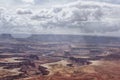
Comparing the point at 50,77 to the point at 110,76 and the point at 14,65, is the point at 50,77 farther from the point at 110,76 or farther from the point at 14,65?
the point at 14,65

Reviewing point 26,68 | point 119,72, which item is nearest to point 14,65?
point 26,68

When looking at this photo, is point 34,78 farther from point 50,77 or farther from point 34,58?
point 34,58

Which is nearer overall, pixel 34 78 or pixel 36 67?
pixel 34 78

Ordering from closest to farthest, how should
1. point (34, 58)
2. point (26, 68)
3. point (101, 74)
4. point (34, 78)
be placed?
1. point (34, 78)
2. point (101, 74)
3. point (26, 68)
4. point (34, 58)

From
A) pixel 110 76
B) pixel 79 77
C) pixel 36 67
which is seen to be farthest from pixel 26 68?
pixel 110 76

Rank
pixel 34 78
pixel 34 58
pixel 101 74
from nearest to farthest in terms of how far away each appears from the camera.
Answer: pixel 34 78 → pixel 101 74 → pixel 34 58

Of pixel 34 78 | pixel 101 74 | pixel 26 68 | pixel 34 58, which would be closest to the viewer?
pixel 34 78

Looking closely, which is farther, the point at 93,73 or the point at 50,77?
the point at 93,73

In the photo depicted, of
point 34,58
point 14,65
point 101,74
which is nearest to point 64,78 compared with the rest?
point 101,74
